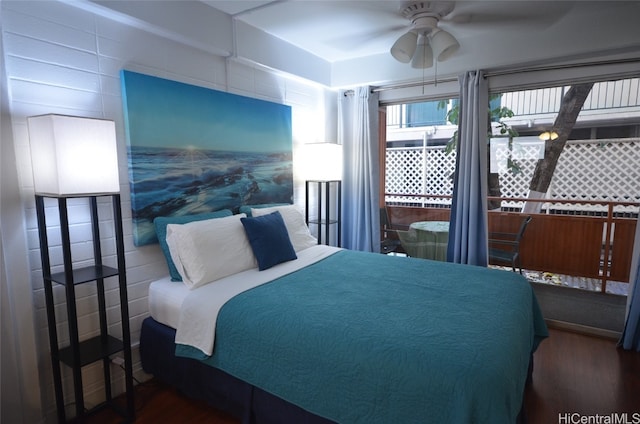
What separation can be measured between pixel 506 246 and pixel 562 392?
1.62 metres

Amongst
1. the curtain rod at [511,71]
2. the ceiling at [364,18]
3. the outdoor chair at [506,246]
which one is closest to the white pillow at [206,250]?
the ceiling at [364,18]

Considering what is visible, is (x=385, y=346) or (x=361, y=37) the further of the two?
(x=361, y=37)

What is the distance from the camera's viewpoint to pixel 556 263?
3.59 meters

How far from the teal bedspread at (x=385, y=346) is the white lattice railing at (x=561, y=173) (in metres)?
1.51

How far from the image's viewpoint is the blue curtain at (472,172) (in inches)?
118

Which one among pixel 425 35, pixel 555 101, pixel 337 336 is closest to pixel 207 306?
pixel 337 336

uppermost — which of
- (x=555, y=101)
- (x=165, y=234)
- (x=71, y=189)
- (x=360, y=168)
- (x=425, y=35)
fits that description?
(x=425, y=35)

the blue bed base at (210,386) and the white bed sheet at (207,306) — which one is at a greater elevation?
the white bed sheet at (207,306)

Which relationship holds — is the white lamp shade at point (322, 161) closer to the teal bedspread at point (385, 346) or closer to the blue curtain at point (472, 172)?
the blue curtain at point (472, 172)

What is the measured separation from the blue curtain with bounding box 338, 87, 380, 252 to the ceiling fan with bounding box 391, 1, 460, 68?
40.2 inches

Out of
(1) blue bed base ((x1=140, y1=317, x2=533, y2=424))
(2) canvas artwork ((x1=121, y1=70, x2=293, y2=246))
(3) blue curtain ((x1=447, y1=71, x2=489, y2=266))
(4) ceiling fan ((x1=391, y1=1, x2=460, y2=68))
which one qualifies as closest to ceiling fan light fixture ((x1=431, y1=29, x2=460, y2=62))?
(4) ceiling fan ((x1=391, y1=1, x2=460, y2=68))

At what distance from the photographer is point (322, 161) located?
3354 mm

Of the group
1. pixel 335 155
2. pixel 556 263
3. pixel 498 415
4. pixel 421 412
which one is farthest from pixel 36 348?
pixel 556 263

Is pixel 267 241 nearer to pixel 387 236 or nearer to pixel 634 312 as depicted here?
pixel 387 236
